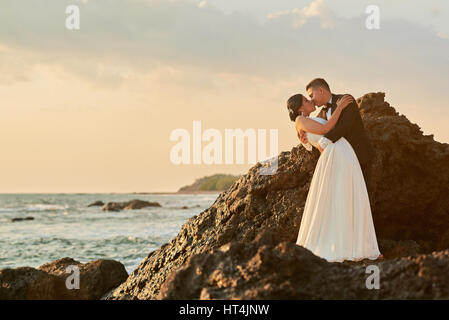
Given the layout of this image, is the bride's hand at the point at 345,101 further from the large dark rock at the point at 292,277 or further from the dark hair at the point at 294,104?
the large dark rock at the point at 292,277

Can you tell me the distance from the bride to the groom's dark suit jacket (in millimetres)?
89

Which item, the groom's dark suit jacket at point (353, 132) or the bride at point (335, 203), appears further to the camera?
the groom's dark suit jacket at point (353, 132)

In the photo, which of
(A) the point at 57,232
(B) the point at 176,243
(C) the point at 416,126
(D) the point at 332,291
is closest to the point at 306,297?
(D) the point at 332,291

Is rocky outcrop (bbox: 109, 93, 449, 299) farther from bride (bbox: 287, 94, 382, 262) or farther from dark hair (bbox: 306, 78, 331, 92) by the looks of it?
dark hair (bbox: 306, 78, 331, 92)

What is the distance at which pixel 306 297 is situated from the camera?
11.9 feet

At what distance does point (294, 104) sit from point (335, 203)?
1.30m

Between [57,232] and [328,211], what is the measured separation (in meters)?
25.4

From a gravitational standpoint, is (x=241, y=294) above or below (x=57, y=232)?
above

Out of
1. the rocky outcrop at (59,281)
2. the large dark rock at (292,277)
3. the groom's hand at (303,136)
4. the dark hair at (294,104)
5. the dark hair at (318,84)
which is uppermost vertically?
the dark hair at (318,84)

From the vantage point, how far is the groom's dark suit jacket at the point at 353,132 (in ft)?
19.7

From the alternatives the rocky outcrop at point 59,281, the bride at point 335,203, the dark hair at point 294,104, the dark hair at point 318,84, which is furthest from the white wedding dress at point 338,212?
the rocky outcrop at point 59,281

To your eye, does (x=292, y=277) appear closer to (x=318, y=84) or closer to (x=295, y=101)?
(x=295, y=101)

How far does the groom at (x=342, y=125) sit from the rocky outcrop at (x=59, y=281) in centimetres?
431
